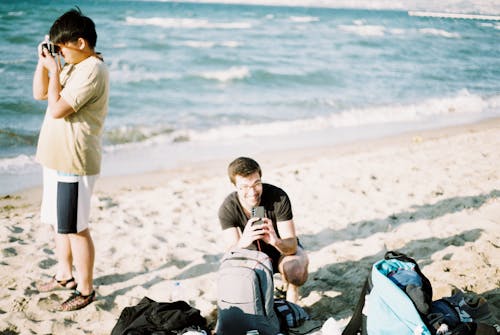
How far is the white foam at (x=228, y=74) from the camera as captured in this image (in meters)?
13.5

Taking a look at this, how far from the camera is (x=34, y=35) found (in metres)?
15.7

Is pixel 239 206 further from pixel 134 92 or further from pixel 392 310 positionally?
pixel 134 92

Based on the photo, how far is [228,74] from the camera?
13805 millimetres

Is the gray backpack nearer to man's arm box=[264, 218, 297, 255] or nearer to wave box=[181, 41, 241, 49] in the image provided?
man's arm box=[264, 218, 297, 255]

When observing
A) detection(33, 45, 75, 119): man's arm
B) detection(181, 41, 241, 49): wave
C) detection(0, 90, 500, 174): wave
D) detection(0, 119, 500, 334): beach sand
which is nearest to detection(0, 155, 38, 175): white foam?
detection(0, 90, 500, 174): wave

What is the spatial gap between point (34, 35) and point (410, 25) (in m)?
24.2

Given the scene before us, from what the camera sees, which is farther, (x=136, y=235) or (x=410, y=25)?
(x=410, y=25)

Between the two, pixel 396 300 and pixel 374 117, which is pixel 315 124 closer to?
pixel 374 117

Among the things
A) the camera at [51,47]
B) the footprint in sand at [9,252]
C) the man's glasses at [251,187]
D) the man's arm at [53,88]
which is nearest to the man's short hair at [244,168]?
the man's glasses at [251,187]

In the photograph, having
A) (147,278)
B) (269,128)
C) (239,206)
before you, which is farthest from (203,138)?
(239,206)

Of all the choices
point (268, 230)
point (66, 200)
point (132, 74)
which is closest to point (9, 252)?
point (66, 200)

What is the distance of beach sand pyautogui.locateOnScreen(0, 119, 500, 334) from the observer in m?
3.42

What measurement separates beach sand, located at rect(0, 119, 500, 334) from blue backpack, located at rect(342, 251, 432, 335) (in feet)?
2.21

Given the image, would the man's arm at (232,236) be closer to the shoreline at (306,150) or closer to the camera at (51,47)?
the camera at (51,47)
